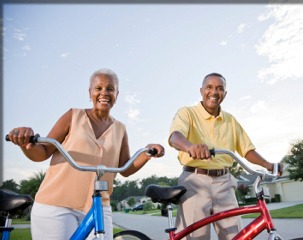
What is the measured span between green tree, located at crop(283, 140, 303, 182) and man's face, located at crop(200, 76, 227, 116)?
70.1 feet

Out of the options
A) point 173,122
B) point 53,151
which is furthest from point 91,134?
point 173,122

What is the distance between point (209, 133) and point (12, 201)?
132cm

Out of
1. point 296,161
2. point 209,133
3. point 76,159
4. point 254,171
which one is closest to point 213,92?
point 209,133

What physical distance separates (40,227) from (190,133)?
116 cm

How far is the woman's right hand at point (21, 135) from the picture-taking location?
60.3 inches

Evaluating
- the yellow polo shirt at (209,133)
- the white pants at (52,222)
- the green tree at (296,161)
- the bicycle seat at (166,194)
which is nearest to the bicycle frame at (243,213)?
the bicycle seat at (166,194)

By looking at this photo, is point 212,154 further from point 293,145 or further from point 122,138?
point 293,145

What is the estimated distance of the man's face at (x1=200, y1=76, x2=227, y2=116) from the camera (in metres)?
2.55

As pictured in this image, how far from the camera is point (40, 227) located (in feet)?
6.06

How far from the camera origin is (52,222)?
1845 mm

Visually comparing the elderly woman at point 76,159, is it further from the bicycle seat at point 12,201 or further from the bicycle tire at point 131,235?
the bicycle tire at point 131,235

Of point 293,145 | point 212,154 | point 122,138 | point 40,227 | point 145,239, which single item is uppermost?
point 293,145

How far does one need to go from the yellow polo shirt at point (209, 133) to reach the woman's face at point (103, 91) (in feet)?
1.78

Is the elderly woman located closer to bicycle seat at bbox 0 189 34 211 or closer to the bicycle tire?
bicycle seat at bbox 0 189 34 211
